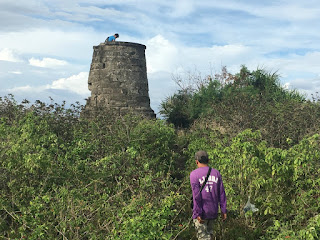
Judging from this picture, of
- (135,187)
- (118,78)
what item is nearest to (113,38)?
(118,78)

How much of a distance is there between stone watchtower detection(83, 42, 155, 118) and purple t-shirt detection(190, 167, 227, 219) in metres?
9.91

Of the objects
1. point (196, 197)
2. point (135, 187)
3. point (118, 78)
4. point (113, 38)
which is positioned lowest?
point (135, 187)

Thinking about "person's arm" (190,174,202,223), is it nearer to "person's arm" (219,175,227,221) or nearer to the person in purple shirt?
the person in purple shirt

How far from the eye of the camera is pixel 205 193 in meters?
4.34

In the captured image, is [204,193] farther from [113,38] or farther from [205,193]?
[113,38]

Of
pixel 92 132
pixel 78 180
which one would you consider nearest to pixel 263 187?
pixel 78 180

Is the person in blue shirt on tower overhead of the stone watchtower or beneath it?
overhead

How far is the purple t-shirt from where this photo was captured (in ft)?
14.2

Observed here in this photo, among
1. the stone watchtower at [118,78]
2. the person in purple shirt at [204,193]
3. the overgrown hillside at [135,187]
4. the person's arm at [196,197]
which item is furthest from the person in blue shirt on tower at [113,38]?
the person's arm at [196,197]

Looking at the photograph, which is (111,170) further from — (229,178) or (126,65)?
(126,65)

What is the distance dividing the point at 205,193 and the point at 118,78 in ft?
34.3

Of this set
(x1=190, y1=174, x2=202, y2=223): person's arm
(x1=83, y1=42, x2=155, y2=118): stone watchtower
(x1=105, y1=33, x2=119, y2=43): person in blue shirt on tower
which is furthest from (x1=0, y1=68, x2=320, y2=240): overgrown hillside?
(x1=105, y1=33, x2=119, y2=43): person in blue shirt on tower

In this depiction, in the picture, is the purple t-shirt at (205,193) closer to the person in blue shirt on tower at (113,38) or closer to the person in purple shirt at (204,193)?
the person in purple shirt at (204,193)

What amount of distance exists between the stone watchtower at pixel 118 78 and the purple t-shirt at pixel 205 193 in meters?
9.91
